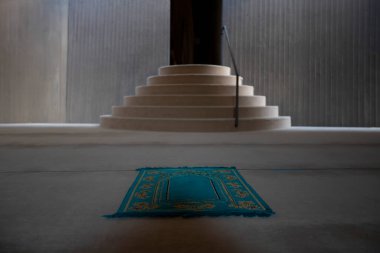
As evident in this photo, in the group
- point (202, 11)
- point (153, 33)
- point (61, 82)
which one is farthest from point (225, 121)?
point (61, 82)

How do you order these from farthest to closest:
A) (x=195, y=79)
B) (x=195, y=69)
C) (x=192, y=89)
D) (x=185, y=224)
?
1. (x=195, y=69)
2. (x=195, y=79)
3. (x=192, y=89)
4. (x=185, y=224)

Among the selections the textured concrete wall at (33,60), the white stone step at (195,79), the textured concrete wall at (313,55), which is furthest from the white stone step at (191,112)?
the textured concrete wall at (33,60)

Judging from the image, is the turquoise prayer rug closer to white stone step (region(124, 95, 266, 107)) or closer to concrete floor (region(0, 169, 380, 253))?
concrete floor (region(0, 169, 380, 253))

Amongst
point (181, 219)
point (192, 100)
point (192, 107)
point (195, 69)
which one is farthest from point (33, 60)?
point (181, 219)

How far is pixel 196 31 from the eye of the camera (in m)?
6.02

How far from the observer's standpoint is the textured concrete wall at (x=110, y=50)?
851 centimetres

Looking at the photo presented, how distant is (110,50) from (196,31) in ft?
11.1

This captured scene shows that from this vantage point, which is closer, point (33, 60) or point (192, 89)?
point (192, 89)

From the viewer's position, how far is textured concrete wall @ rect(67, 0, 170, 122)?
8.51 meters

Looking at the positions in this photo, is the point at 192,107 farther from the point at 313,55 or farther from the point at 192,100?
the point at 313,55

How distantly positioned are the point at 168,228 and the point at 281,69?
7.37 meters

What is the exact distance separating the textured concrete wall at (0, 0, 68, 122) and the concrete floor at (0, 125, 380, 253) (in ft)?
17.4

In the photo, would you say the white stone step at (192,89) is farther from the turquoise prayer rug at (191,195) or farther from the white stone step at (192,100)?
the turquoise prayer rug at (191,195)

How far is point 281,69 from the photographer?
315 inches
